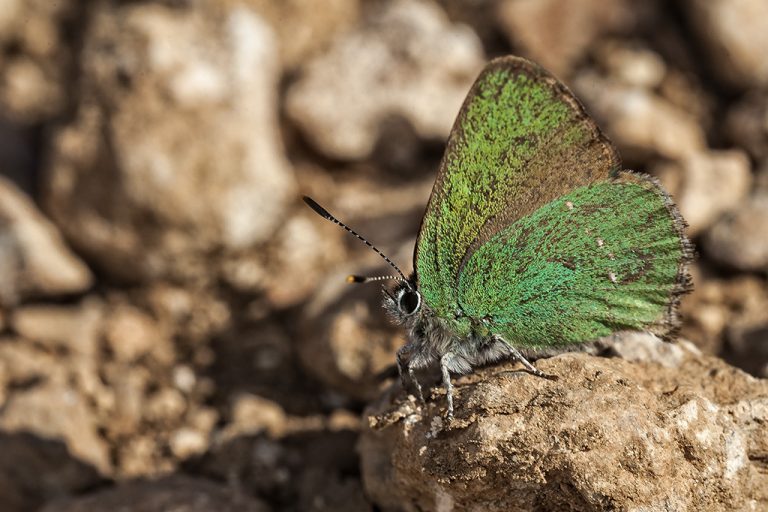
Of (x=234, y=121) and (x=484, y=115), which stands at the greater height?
(x=484, y=115)

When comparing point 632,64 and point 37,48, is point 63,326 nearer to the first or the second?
point 37,48

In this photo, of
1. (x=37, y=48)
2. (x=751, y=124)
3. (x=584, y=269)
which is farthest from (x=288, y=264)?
(x=751, y=124)

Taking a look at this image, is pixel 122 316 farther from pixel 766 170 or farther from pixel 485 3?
pixel 766 170

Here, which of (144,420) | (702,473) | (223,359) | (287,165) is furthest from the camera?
(287,165)

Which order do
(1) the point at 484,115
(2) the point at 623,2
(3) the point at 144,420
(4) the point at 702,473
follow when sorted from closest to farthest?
(4) the point at 702,473
(1) the point at 484,115
(3) the point at 144,420
(2) the point at 623,2

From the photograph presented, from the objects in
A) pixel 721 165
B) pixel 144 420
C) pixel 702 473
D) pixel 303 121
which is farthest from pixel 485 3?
pixel 702 473
